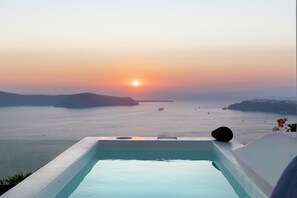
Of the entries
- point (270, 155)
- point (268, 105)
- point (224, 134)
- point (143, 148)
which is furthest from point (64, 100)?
point (270, 155)

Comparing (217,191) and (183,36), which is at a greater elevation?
(183,36)

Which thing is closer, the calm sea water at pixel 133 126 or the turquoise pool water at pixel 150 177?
the turquoise pool water at pixel 150 177

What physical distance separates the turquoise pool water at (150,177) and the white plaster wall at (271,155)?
29 cm

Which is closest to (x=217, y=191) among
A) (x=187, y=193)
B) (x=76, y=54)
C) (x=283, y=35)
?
(x=187, y=193)

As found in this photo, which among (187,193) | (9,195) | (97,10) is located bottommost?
(187,193)

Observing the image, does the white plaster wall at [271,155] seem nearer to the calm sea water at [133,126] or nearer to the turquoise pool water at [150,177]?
the turquoise pool water at [150,177]

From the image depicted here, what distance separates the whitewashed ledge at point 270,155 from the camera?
259cm

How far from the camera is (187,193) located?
3518 mm

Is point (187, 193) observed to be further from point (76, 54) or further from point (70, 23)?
point (76, 54)

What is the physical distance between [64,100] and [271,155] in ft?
36.9

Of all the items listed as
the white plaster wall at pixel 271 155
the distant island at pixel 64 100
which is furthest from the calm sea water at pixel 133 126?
the white plaster wall at pixel 271 155

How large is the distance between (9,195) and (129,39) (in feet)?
16.7

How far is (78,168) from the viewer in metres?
3.96

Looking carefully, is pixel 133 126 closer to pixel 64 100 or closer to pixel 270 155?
pixel 64 100
